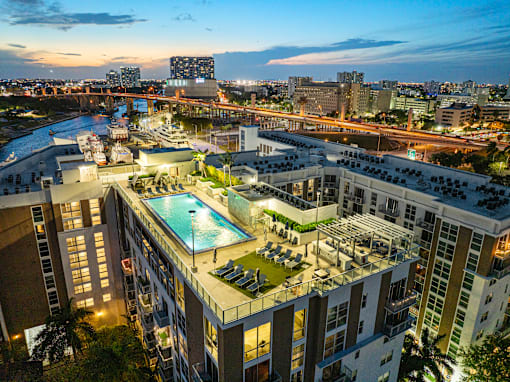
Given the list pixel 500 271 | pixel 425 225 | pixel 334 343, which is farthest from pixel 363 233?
pixel 500 271

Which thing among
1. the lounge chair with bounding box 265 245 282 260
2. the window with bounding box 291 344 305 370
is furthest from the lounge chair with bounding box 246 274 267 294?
the window with bounding box 291 344 305 370

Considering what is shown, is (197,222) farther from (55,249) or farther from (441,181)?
(441,181)

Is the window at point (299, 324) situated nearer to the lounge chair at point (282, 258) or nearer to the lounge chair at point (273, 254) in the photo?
the lounge chair at point (282, 258)

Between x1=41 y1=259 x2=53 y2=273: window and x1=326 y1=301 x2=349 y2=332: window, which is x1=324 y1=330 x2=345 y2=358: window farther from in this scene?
x1=41 y1=259 x2=53 y2=273: window

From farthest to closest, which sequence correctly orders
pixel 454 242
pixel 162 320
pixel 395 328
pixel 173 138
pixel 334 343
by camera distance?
pixel 173 138
pixel 454 242
pixel 162 320
pixel 395 328
pixel 334 343

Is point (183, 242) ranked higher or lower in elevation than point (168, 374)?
higher

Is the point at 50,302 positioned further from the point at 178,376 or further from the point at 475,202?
the point at 475,202

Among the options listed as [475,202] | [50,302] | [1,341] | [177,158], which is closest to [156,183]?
[177,158]
